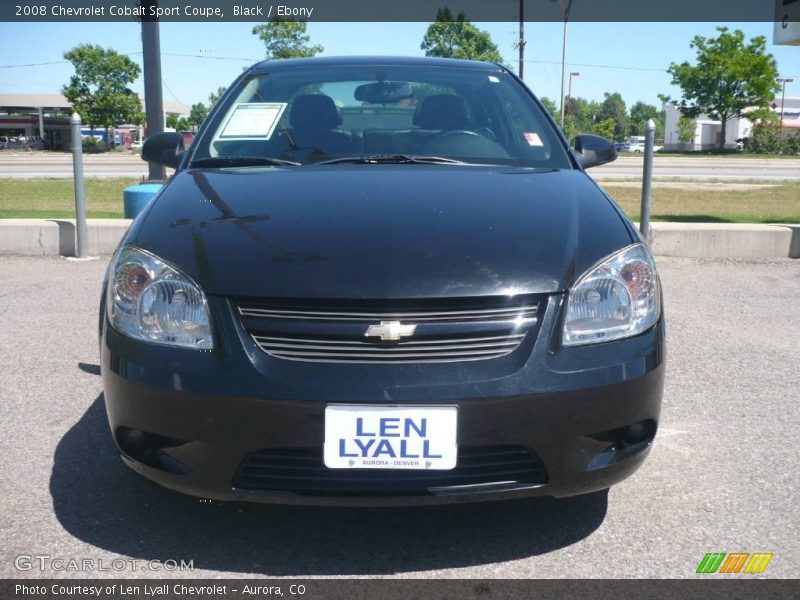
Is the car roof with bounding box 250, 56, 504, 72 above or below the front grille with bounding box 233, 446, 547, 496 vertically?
above

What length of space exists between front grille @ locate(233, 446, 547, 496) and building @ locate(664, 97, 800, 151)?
7631cm

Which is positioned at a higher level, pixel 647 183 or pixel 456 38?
pixel 456 38

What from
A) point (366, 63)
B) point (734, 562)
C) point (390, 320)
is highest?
point (366, 63)

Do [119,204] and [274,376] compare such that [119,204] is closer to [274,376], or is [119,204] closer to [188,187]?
[188,187]

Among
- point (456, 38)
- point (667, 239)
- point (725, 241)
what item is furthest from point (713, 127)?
point (667, 239)

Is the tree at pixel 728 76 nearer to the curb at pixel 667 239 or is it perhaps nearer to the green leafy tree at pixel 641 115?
the curb at pixel 667 239

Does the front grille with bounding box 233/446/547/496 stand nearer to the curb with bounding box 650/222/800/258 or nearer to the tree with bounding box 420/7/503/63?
the curb with bounding box 650/222/800/258

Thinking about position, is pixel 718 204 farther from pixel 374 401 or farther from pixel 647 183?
pixel 374 401

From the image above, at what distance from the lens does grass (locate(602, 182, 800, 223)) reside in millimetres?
10000

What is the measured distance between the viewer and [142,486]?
282cm

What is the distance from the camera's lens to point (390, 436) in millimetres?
2111

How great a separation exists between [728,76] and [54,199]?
50.7 meters

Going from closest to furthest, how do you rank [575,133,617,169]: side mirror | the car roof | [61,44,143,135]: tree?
1. [575,133,617,169]: side mirror
2. the car roof
3. [61,44,143,135]: tree

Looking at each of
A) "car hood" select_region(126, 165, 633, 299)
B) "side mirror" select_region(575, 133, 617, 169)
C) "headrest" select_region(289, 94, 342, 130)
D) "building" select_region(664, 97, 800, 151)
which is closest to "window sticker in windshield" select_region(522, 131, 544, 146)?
"side mirror" select_region(575, 133, 617, 169)
